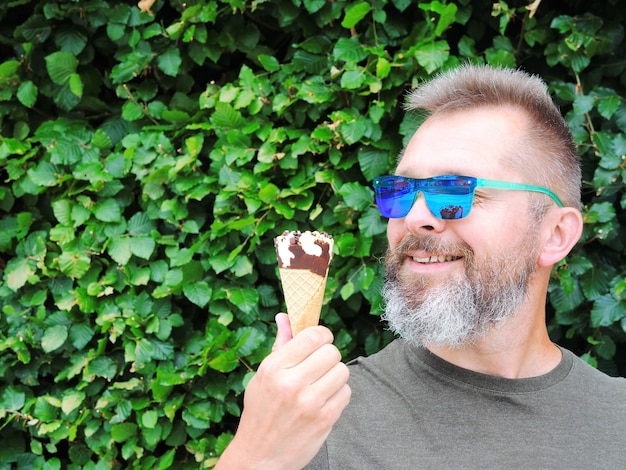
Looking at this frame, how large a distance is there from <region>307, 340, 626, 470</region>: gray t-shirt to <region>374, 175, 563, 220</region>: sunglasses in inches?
20.1

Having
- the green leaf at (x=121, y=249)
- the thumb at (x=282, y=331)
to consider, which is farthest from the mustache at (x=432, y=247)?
the green leaf at (x=121, y=249)

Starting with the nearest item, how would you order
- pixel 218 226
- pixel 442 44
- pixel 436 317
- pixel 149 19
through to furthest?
pixel 436 317
pixel 442 44
pixel 218 226
pixel 149 19

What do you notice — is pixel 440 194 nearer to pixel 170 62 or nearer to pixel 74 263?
pixel 170 62

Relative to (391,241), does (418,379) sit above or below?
below

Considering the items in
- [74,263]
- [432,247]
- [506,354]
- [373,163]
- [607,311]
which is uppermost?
[432,247]

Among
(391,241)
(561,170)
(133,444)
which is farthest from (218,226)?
(561,170)

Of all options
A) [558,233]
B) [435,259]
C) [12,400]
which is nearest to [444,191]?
[435,259]

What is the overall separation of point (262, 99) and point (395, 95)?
0.59 metres

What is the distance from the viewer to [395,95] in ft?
8.96

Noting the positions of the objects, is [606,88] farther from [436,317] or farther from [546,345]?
[436,317]

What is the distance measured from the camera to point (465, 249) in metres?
2.06

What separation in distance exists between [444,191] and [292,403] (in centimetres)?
91

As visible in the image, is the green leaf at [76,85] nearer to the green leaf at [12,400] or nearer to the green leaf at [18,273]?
the green leaf at [18,273]

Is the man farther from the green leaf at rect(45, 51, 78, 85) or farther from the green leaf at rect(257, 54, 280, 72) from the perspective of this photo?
the green leaf at rect(45, 51, 78, 85)
